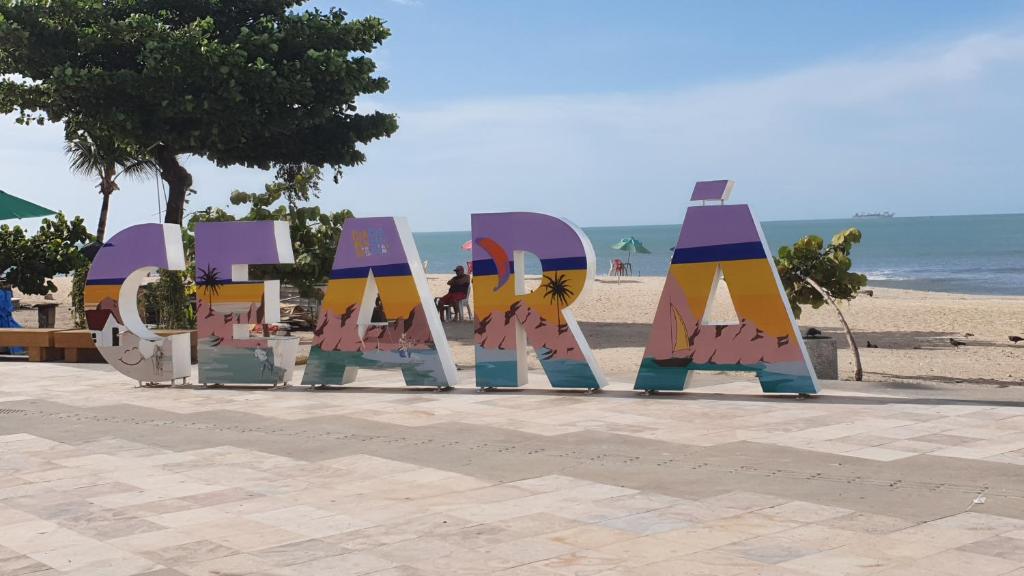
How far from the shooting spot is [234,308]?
576 inches

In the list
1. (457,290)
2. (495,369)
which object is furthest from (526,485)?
(457,290)

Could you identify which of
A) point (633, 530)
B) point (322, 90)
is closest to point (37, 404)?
point (633, 530)

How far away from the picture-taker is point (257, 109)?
22922 millimetres

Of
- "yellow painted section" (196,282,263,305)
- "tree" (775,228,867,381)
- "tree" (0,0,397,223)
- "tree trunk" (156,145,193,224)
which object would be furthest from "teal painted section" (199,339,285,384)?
"tree trunk" (156,145,193,224)

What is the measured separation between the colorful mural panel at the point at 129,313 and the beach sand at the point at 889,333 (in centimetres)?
449

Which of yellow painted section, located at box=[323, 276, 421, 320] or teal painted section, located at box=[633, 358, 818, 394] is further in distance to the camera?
yellow painted section, located at box=[323, 276, 421, 320]

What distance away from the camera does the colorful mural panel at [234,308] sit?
574 inches

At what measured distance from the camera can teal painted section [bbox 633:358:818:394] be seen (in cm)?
1211

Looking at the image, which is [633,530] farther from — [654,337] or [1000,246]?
[1000,246]

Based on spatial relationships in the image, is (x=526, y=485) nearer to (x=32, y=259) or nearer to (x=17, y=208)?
(x=17, y=208)

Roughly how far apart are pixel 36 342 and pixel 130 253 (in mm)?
5121

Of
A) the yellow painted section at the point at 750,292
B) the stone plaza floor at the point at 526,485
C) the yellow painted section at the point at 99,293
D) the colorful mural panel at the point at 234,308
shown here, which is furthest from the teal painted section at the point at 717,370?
the yellow painted section at the point at 99,293

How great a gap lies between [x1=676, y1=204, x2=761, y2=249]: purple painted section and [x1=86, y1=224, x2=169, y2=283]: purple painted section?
7.03 metres

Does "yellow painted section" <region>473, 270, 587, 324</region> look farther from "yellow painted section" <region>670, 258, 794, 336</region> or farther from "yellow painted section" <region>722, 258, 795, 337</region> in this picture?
"yellow painted section" <region>722, 258, 795, 337</region>
